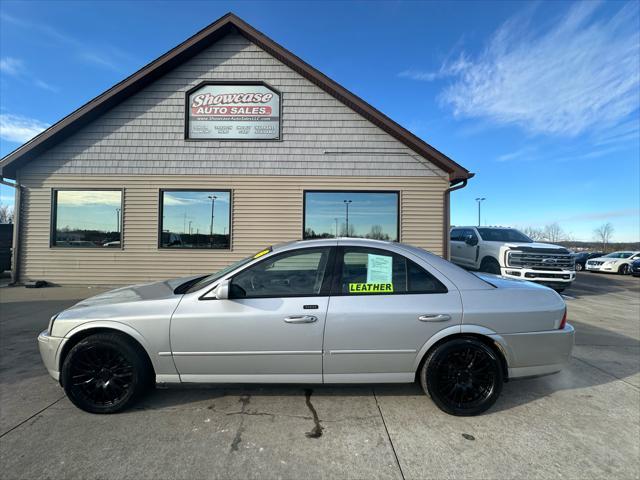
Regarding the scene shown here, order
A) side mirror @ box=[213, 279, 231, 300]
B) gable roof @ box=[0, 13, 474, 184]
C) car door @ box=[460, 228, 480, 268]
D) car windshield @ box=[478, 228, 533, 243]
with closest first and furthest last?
side mirror @ box=[213, 279, 231, 300] < gable roof @ box=[0, 13, 474, 184] < car windshield @ box=[478, 228, 533, 243] < car door @ box=[460, 228, 480, 268]

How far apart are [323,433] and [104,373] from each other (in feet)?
6.43

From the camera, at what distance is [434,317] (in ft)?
9.20

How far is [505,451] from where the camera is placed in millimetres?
2350

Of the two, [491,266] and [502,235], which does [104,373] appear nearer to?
[491,266]

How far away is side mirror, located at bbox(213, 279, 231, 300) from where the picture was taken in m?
2.73

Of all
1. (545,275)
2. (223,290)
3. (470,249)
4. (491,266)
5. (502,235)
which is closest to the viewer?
(223,290)

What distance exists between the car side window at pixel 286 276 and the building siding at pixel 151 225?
5.75 metres

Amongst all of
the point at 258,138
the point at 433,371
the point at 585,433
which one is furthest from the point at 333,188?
the point at 585,433

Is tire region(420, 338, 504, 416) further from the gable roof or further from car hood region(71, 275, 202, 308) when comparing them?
the gable roof

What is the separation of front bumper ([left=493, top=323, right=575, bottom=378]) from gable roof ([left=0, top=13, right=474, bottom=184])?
6.32 metres

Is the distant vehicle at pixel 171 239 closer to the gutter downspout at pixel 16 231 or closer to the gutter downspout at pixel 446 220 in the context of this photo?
the gutter downspout at pixel 16 231

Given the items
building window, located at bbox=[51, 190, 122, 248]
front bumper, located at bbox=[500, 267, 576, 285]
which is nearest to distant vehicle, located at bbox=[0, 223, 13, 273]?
building window, located at bbox=[51, 190, 122, 248]

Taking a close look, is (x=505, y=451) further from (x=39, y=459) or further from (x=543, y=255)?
(x=543, y=255)

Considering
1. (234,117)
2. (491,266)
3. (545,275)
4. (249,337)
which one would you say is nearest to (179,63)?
(234,117)
